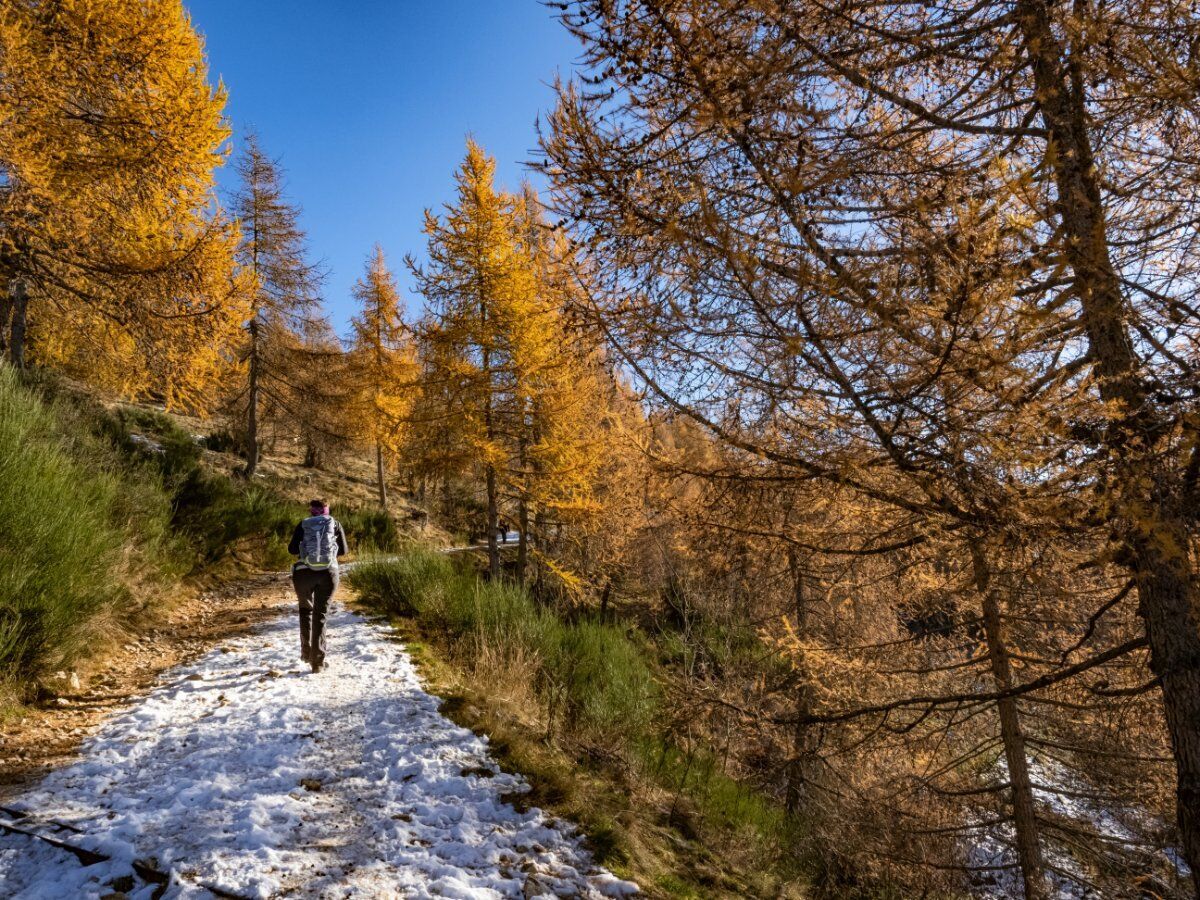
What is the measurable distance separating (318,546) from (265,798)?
9.45 feet

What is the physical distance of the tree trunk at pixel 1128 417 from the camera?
6.84 feet

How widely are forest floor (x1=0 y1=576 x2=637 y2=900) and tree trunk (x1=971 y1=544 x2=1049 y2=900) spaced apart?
4260 millimetres

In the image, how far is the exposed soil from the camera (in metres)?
3.51

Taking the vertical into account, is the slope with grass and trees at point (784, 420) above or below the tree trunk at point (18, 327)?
below

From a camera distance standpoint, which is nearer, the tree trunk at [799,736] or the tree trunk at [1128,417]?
the tree trunk at [1128,417]

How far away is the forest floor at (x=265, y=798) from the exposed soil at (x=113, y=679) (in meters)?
0.02

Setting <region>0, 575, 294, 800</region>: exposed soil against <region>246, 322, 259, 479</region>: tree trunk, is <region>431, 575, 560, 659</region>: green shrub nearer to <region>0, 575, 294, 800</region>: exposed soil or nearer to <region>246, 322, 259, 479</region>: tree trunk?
<region>0, 575, 294, 800</region>: exposed soil

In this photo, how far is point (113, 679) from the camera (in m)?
5.00

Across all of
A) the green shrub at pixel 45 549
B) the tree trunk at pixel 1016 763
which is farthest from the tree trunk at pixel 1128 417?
the green shrub at pixel 45 549

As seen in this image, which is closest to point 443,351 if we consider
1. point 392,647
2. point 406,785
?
point 392,647

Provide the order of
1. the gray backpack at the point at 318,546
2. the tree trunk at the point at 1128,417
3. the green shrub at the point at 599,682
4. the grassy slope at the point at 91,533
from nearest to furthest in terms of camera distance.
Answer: the tree trunk at the point at 1128,417 < the grassy slope at the point at 91,533 < the gray backpack at the point at 318,546 < the green shrub at the point at 599,682

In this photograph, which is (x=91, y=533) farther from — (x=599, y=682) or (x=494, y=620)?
(x=599, y=682)

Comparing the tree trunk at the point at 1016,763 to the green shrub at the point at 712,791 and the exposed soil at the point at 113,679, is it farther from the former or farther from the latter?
the exposed soil at the point at 113,679

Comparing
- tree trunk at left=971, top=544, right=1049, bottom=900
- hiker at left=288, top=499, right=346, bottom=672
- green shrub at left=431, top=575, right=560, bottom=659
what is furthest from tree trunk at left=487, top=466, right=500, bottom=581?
tree trunk at left=971, top=544, right=1049, bottom=900
